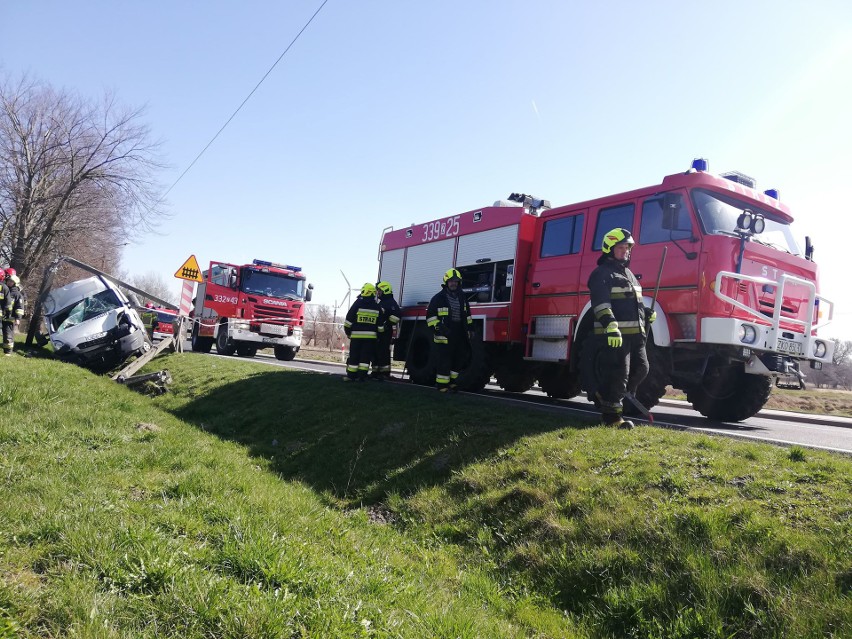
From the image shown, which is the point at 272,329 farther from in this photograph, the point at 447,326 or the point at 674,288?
the point at 674,288

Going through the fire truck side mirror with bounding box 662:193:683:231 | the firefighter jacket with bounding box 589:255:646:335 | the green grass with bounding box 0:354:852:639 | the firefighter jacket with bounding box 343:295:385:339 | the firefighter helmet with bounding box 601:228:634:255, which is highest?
the fire truck side mirror with bounding box 662:193:683:231

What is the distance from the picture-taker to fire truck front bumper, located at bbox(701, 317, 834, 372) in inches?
258

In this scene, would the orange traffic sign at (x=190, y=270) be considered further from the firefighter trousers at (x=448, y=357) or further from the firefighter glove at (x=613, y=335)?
the firefighter glove at (x=613, y=335)

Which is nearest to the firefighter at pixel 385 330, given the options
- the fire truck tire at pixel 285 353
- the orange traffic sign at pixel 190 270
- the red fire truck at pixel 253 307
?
the orange traffic sign at pixel 190 270

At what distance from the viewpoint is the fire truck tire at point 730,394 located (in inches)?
310

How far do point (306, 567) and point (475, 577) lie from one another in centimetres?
134

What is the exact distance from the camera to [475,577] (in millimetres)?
3953

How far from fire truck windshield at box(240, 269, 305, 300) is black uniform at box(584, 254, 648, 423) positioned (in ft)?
47.0

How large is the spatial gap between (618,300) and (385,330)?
543cm

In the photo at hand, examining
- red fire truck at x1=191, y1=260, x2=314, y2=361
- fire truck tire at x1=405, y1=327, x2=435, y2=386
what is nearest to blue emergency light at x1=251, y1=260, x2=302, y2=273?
red fire truck at x1=191, y1=260, x2=314, y2=361

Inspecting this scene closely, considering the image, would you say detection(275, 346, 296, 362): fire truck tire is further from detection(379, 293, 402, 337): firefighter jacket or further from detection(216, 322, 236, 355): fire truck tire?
detection(379, 293, 402, 337): firefighter jacket

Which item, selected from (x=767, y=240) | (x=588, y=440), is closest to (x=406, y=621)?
(x=588, y=440)

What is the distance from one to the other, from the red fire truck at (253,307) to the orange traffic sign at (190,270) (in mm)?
2566

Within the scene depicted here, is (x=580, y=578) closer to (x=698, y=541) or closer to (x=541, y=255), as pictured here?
(x=698, y=541)
